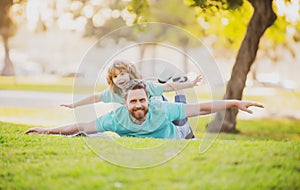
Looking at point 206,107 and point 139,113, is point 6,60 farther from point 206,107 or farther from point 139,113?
point 206,107

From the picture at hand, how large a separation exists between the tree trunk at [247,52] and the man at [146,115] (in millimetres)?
1046

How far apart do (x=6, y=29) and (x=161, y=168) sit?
296 centimetres

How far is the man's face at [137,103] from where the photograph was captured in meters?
3.28

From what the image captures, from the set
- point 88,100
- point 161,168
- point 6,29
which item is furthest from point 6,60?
point 161,168

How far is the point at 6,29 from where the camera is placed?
5020 millimetres

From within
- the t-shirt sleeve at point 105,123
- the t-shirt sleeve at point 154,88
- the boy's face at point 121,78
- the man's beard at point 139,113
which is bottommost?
the t-shirt sleeve at point 105,123

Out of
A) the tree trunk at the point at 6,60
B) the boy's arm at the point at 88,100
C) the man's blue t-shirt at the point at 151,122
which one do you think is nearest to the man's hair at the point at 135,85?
the man's blue t-shirt at the point at 151,122

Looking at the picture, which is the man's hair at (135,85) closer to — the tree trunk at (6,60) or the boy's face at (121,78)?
the boy's face at (121,78)

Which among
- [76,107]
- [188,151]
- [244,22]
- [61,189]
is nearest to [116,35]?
[76,107]

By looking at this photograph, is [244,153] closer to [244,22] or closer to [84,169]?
[84,169]

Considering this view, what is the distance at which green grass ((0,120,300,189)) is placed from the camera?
2678 mm

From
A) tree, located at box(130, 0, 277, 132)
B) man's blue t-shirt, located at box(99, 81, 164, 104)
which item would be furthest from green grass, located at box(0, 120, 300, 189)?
tree, located at box(130, 0, 277, 132)

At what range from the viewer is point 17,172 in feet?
9.48

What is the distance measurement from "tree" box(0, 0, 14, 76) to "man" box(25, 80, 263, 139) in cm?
183
